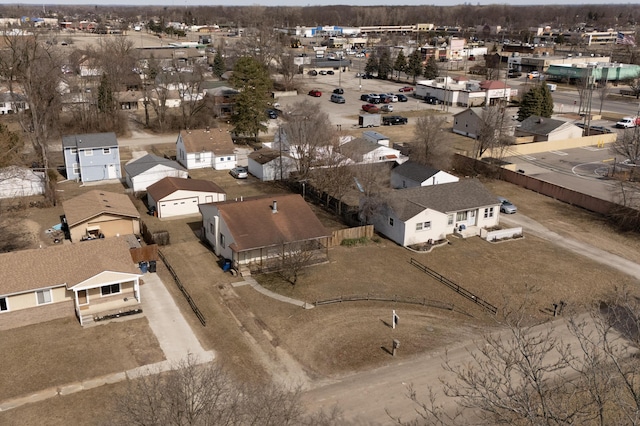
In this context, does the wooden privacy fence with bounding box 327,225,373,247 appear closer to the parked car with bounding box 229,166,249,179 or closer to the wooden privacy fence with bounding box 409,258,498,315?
the wooden privacy fence with bounding box 409,258,498,315

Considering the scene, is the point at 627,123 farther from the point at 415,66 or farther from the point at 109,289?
the point at 109,289

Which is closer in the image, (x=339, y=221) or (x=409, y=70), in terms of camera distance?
(x=339, y=221)

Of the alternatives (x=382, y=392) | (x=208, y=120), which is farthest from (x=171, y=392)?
(x=208, y=120)

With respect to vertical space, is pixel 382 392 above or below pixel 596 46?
below

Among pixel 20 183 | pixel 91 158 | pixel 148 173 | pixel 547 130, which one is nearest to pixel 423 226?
pixel 148 173

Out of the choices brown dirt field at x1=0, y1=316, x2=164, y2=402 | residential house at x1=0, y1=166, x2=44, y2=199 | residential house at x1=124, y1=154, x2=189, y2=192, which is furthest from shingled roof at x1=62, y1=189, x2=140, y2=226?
brown dirt field at x1=0, y1=316, x2=164, y2=402

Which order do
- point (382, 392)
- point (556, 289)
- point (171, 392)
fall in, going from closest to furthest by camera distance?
point (171, 392) → point (382, 392) → point (556, 289)

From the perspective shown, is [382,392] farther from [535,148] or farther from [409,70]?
[409,70]

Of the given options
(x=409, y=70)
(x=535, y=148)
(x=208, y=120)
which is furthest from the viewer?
(x=409, y=70)
